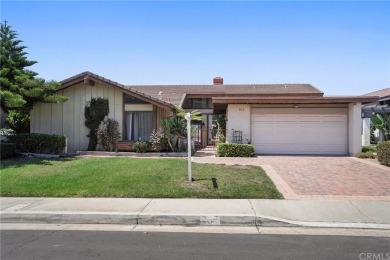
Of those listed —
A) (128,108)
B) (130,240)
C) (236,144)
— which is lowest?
(130,240)

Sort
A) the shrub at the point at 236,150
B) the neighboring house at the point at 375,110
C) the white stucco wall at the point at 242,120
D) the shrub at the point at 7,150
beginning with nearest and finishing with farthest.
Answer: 1. the shrub at the point at 7,150
2. the shrub at the point at 236,150
3. the white stucco wall at the point at 242,120
4. the neighboring house at the point at 375,110

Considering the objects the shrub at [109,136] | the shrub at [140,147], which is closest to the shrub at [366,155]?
the shrub at [140,147]

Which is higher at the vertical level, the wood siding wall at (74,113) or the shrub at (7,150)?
the wood siding wall at (74,113)

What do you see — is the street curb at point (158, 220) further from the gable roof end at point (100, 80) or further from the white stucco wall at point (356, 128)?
the white stucco wall at point (356, 128)

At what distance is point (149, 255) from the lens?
4.59 metres

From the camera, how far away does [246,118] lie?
55.6 ft

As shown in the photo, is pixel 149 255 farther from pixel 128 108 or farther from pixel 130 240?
pixel 128 108

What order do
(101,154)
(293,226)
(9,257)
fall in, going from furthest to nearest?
(101,154)
(293,226)
(9,257)

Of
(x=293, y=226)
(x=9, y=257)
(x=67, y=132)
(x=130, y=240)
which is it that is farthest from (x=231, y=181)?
(x=67, y=132)

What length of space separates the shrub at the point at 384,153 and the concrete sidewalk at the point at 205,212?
20.4 ft

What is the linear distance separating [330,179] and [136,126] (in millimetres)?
10715

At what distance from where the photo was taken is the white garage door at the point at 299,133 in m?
16.8

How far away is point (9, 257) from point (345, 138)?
1631 cm

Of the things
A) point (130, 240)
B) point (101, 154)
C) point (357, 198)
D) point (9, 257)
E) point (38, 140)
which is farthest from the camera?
point (101, 154)
